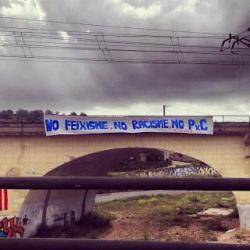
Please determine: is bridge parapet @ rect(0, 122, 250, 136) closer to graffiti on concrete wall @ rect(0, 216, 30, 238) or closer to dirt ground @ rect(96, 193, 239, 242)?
graffiti on concrete wall @ rect(0, 216, 30, 238)

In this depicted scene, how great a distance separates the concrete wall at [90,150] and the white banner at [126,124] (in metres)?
0.66

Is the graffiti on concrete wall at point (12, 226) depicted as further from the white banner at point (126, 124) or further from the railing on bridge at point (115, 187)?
the railing on bridge at point (115, 187)

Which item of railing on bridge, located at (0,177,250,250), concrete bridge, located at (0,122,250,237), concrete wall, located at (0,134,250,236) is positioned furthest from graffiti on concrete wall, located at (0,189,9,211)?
railing on bridge, located at (0,177,250,250)

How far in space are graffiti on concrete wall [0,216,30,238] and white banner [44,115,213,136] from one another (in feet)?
16.8

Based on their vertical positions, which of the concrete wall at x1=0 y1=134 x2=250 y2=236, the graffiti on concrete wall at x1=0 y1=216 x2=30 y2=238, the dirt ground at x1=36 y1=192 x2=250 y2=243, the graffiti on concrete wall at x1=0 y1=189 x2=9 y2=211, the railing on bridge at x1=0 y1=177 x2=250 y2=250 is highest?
the concrete wall at x1=0 y1=134 x2=250 y2=236

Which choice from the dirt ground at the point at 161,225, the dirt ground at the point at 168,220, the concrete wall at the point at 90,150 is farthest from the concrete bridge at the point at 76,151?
the dirt ground at the point at 168,220

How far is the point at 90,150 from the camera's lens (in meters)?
29.3

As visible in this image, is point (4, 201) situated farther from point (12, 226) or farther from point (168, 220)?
point (168, 220)

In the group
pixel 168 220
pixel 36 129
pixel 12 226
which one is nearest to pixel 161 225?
pixel 168 220

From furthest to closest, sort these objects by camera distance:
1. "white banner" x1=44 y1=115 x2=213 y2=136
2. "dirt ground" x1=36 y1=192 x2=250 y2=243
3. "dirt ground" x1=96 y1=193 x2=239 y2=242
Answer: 1. "dirt ground" x1=96 y1=193 x2=239 y2=242
2. "dirt ground" x1=36 y1=192 x2=250 y2=243
3. "white banner" x1=44 y1=115 x2=213 y2=136

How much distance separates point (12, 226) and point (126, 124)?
8.32 meters

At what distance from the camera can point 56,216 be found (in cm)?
3475

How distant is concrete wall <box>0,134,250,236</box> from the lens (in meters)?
28.3

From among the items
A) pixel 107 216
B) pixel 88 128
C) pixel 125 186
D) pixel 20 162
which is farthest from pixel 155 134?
pixel 125 186
